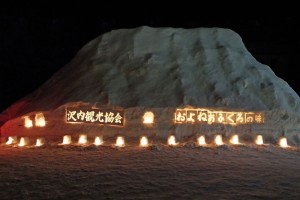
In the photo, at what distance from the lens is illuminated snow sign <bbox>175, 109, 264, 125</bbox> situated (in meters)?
8.62

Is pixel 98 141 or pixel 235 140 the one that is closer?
pixel 98 141

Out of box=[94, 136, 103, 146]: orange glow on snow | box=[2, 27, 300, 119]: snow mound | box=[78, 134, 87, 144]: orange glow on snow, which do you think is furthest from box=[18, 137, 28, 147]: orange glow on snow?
box=[94, 136, 103, 146]: orange glow on snow

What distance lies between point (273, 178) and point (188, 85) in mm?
4050

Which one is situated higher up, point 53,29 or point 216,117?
point 53,29

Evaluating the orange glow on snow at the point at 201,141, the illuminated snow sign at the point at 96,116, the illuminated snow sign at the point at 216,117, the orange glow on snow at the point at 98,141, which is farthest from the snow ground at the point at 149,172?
the illuminated snow sign at the point at 216,117

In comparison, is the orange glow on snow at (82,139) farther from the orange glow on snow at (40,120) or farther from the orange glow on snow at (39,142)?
the orange glow on snow at (40,120)

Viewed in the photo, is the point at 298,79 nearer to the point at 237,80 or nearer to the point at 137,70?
the point at 237,80

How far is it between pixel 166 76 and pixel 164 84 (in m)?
0.33

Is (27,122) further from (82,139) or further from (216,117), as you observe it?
(216,117)

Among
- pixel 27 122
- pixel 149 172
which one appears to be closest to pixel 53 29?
pixel 27 122

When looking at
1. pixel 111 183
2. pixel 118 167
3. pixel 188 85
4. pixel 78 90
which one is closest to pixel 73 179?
pixel 111 183

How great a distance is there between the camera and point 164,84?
363 inches

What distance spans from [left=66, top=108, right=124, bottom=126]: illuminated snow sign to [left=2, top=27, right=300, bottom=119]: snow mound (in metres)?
0.23

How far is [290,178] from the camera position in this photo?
5688mm
